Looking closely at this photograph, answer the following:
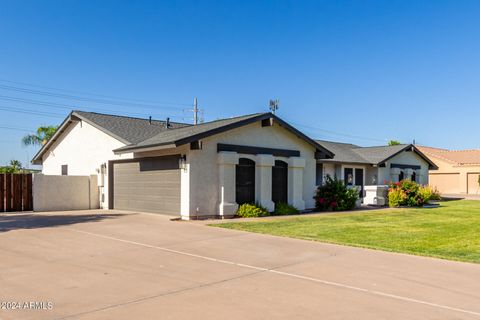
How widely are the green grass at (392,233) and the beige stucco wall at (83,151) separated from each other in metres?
9.26

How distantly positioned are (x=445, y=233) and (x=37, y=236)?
40.0 feet

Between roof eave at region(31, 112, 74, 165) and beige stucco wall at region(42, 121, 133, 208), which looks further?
roof eave at region(31, 112, 74, 165)

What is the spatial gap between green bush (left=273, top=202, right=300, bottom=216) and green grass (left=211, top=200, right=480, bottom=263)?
2.52m

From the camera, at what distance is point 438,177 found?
1909 inches

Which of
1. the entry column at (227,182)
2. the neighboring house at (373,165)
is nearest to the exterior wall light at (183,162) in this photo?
the entry column at (227,182)

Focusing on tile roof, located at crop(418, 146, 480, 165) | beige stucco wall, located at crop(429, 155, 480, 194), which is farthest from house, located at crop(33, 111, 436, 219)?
tile roof, located at crop(418, 146, 480, 165)

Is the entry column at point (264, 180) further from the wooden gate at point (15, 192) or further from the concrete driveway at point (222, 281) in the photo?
A: the wooden gate at point (15, 192)

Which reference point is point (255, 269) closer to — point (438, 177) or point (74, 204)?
point (74, 204)

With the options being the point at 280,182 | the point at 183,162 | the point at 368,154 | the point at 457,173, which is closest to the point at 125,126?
the point at 183,162

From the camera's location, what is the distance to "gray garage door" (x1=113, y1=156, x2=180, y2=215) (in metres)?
17.4

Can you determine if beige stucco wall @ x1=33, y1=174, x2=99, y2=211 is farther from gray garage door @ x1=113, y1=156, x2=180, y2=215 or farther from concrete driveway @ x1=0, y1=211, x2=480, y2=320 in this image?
concrete driveway @ x1=0, y1=211, x2=480, y2=320

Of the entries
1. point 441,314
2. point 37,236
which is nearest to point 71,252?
point 37,236

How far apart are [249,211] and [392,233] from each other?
646 centimetres

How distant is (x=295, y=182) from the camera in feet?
66.0
